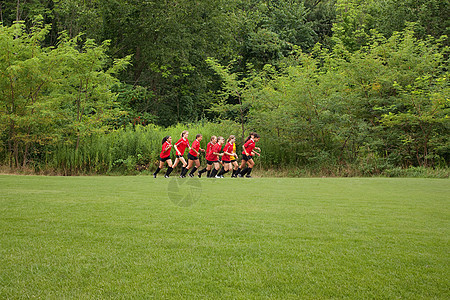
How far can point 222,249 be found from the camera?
4852 mm

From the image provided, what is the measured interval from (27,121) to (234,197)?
1218 centimetres

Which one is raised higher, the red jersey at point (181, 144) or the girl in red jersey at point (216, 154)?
the red jersey at point (181, 144)

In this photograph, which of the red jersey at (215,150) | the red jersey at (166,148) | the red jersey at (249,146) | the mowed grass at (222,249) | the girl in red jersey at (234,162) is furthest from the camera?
the girl in red jersey at (234,162)

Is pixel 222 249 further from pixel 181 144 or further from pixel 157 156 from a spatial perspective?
pixel 157 156

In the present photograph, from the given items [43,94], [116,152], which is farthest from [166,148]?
[43,94]

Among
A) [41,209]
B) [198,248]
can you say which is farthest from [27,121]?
[198,248]

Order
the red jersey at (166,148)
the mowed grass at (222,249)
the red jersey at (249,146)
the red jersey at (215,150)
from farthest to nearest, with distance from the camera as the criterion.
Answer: the red jersey at (249,146) → the red jersey at (215,150) → the red jersey at (166,148) → the mowed grass at (222,249)

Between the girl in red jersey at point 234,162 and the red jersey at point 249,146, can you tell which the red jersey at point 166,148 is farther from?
the red jersey at point 249,146

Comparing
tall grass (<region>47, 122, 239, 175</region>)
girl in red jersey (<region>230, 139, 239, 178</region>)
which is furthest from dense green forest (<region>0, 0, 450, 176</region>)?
girl in red jersey (<region>230, 139, 239, 178</region>)

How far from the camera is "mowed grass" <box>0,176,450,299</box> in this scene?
3740 mm

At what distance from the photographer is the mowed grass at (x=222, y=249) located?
374 cm

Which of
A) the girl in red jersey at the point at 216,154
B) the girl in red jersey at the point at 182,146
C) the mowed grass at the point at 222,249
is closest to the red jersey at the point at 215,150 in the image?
the girl in red jersey at the point at 216,154

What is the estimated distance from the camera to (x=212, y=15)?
2938 cm

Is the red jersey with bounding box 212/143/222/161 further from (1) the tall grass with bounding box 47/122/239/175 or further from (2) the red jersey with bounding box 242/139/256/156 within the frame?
(1) the tall grass with bounding box 47/122/239/175
